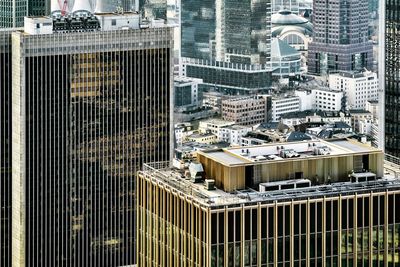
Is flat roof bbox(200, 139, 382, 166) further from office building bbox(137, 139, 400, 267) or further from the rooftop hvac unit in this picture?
the rooftop hvac unit

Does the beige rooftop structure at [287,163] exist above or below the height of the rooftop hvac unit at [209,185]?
above

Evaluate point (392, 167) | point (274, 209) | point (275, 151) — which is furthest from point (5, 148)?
point (274, 209)

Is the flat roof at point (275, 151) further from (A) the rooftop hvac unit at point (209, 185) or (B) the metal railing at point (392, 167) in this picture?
(B) the metal railing at point (392, 167)

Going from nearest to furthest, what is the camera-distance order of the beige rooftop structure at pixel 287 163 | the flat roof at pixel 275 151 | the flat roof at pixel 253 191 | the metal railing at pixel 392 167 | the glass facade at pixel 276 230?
1. the glass facade at pixel 276 230
2. the flat roof at pixel 253 191
3. the beige rooftop structure at pixel 287 163
4. the flat roof at pixel 275 151
5. the metal railing at pixel 392 167

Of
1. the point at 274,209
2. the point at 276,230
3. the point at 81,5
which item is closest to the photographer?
the point at 274,209

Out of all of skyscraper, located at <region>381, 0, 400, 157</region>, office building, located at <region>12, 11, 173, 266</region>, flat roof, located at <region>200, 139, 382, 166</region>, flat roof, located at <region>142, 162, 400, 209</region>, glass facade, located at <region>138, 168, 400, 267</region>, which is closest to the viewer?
glass facade, located at <region>138, 168, 400, 267</region>

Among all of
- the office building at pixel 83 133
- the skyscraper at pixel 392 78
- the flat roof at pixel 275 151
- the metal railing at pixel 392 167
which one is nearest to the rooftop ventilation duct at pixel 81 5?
the office building at pixel 83 133

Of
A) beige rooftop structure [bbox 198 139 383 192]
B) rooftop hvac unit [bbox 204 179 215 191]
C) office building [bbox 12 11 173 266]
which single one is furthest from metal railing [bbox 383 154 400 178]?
office building [bbox 12 11 173 266]

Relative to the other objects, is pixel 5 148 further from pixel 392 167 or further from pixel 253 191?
pixel 253 191
